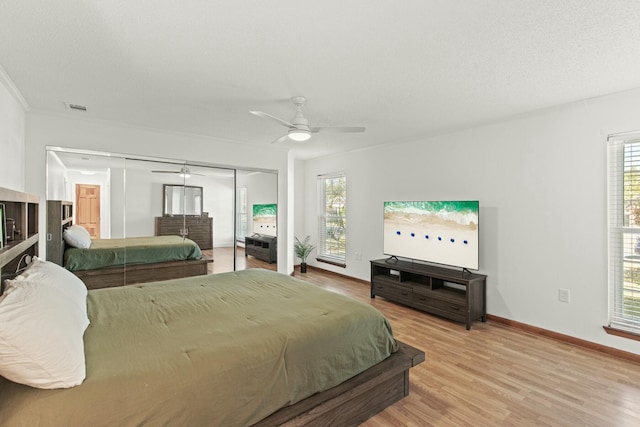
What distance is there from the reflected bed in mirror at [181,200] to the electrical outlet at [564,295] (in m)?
4.56

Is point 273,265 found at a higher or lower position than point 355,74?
lower

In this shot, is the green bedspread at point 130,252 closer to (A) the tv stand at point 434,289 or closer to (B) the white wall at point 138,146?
(B) the white wall at point 138,146

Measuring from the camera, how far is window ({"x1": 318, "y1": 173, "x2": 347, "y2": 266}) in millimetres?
6051

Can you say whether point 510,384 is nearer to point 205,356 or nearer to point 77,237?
point 205,356

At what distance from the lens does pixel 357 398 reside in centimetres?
195

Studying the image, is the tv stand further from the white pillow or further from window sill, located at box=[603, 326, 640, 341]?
the white pillow

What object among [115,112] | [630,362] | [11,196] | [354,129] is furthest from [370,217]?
[11,196]

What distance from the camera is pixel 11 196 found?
6.51 feet

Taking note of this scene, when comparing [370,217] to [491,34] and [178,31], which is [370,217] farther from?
[178,31]

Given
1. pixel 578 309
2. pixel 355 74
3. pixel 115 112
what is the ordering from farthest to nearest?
pixel 115 112 < pixel 578 309 < pixel 355 74

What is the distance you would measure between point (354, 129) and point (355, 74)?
0.73 m

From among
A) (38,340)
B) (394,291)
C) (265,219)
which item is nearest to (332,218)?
(265,219)

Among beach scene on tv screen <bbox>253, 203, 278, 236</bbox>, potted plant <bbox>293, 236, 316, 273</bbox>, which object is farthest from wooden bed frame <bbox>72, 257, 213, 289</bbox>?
potted plant <bbox>293, 236, 316, 273</bbox>

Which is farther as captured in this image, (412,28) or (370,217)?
(370,217)
